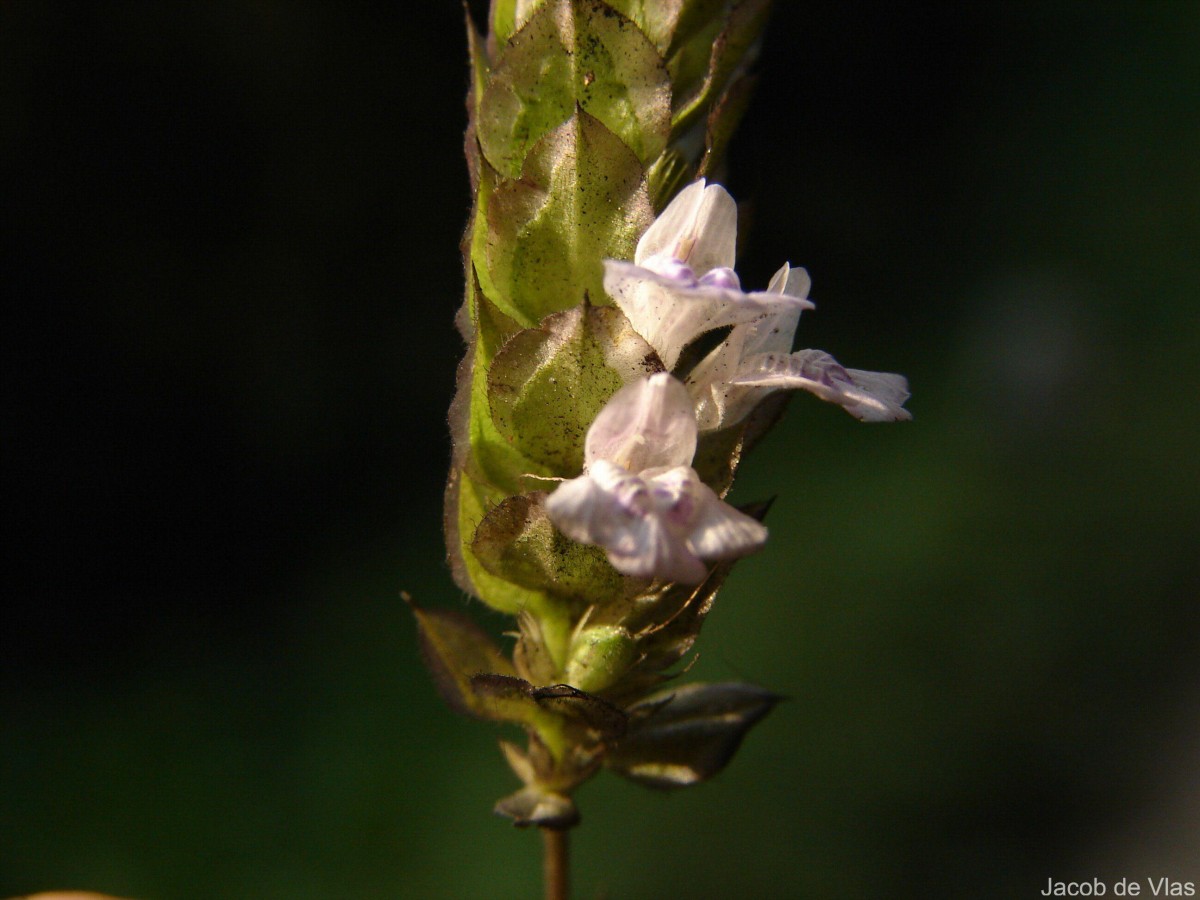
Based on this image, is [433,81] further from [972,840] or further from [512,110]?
[512,110]

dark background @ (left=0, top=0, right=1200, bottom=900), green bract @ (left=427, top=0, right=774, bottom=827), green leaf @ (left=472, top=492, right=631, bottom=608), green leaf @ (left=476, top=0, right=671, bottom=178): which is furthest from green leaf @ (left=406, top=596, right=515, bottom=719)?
dark background @ (left=0, top=0, right=1200, bottom=900)

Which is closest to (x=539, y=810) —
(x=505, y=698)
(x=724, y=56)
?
(x=505, y=698)

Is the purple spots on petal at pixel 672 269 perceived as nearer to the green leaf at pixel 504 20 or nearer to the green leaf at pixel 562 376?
the green leaf at pixel 562 376

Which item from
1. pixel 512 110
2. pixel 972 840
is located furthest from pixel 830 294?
pixel 512 110

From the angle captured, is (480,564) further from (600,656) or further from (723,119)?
(723,119)

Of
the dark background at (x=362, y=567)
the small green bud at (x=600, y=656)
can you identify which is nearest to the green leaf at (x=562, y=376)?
the small green bud at (x=600, y=656)

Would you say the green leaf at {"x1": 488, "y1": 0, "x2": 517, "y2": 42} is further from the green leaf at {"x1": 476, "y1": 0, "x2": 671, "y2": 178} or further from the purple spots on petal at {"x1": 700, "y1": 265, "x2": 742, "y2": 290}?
the purple spots on petal at {"x1": 700, "y1": 265, "x2": 742, "y2": 290}
